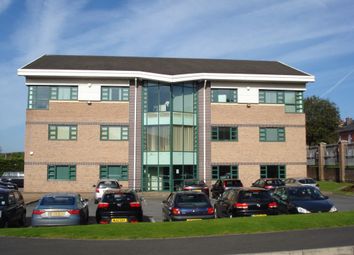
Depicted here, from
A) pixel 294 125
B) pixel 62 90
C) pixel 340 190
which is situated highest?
pixel 62 90

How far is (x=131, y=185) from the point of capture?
116 feet

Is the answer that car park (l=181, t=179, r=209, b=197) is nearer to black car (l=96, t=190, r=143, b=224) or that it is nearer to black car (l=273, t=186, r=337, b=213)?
black car (l=273, t=186, r=337, b=213)

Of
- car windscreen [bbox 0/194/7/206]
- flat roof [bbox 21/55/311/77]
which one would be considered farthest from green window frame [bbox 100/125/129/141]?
car windscreen [bbox 0/194/7/206]

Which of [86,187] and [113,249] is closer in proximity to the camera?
[113,249]

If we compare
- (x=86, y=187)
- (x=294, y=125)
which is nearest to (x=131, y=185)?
(x=86, y=187)

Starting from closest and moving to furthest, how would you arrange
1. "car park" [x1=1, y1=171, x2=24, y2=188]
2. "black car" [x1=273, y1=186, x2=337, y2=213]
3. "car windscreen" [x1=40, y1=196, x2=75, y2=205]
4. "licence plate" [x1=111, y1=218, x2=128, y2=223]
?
"car windscreen" [x1=40, y1=196, x2=75, y2=205] → "licence plate" [x1=111, y1=218, x2=128, y2=223] → "black car" [x1=273, y1=186, x2=337, y2=213] → "car park" [x1=1, y1=171, x2=24, y2=188]

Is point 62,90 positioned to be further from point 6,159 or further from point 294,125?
point 6,159

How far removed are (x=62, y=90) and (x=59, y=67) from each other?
6.17 feet

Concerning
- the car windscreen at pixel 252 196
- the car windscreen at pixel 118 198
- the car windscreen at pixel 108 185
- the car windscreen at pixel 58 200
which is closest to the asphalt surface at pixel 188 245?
the car windscreen at pixel 58 200

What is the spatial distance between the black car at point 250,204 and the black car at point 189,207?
1.11 meters

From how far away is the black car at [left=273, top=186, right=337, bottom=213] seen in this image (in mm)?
16734

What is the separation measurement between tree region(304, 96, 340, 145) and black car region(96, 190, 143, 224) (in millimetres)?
58997

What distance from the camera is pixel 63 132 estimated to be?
35156mm

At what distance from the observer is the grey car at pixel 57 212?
14.3 metres
